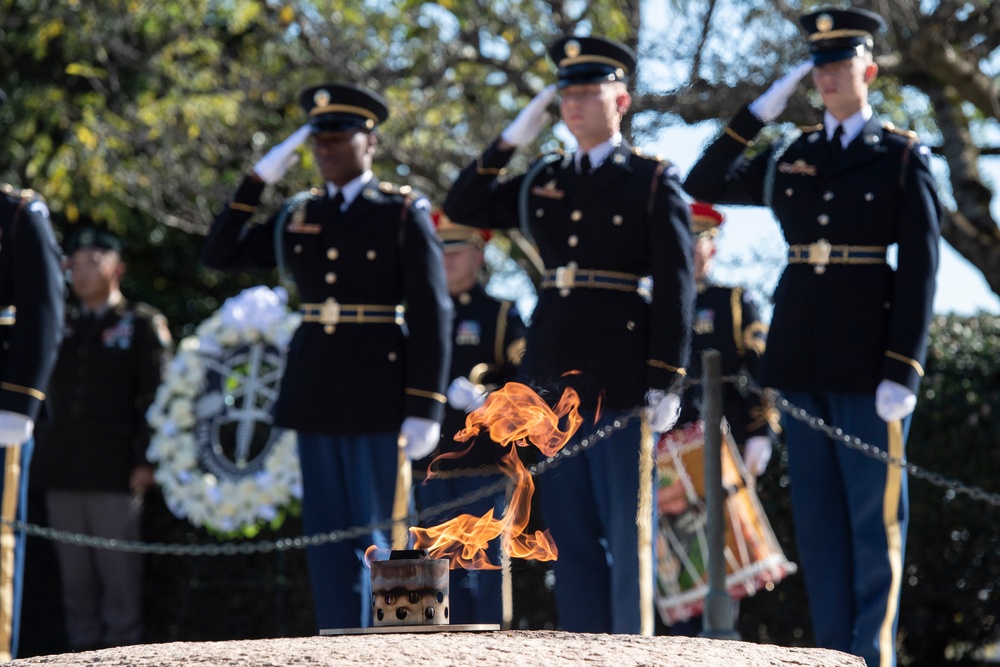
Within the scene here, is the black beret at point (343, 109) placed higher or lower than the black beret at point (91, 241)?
higher

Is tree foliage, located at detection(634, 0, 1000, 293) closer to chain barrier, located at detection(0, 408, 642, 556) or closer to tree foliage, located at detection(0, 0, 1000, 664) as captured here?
tree foliage, located at detection(0, 0, 1000, 664)

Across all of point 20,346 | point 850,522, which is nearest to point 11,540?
point 20,346

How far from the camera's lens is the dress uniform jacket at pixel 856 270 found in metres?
5.26

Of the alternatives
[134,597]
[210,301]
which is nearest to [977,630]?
[134,597]

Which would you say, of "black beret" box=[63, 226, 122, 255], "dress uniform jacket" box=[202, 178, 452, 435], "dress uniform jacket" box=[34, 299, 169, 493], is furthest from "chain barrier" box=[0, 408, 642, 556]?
"black beret" box=[63, 226, 122, 255]

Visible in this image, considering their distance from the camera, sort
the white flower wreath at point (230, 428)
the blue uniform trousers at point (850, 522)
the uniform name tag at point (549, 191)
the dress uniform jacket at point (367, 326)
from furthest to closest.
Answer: the white flower wreath at point (230, 428) → the dress uniform jacket at point (367, 326) → the uniform name tag at point (549, 191) → the blue uniform trousers at point (850, 522)

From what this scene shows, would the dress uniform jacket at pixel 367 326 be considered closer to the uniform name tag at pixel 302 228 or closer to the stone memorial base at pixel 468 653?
the uniform name tag at pixel 302 228

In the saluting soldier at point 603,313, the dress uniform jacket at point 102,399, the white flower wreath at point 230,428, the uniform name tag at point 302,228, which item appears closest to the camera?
the saluting soldier at point 603,313

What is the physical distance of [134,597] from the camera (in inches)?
318

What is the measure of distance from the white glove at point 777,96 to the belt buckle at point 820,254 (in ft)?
1.94

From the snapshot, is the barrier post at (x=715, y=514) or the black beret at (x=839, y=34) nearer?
the barrier post at (x=715, y=514)

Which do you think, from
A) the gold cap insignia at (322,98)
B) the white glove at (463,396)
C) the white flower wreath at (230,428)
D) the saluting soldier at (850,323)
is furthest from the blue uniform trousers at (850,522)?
the white flower wreath at (230,428)

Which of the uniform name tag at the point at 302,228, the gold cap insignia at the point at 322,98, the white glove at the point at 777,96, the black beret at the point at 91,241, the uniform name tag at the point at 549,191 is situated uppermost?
the gold cap insignia at the point at 322,98

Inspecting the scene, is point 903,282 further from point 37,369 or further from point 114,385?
point 114,385
